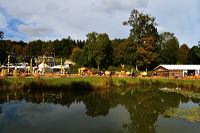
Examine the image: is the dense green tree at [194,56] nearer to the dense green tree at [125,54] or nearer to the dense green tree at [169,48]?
the dense green tree at [169,48]

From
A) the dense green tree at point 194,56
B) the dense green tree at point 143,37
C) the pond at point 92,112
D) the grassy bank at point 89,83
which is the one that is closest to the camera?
the pond at point 92,112

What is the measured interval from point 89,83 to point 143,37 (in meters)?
37.1

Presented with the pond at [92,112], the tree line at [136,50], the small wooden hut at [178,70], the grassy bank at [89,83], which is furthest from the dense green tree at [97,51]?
the pond at [92,112]

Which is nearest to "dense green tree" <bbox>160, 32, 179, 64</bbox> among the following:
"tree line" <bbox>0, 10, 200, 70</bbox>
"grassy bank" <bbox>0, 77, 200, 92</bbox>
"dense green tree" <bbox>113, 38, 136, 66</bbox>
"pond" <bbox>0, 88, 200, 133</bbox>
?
"tree line" <bbox>0, 10, 200, 70</bbox>

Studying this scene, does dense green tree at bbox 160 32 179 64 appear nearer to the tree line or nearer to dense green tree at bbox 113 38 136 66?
the tree line

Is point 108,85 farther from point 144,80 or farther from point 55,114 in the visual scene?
point 55,114

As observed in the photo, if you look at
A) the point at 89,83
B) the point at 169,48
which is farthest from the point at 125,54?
the point at 89,83

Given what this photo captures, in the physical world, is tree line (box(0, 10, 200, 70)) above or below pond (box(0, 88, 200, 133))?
above

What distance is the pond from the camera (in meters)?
26.1

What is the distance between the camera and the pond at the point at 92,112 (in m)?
26.1

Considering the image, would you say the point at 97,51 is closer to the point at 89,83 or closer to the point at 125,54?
the point at 125,54

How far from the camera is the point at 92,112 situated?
35.2 metres

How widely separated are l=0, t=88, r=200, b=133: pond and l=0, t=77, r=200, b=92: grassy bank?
2.24m

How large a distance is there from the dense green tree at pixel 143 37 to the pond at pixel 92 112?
33.1m
